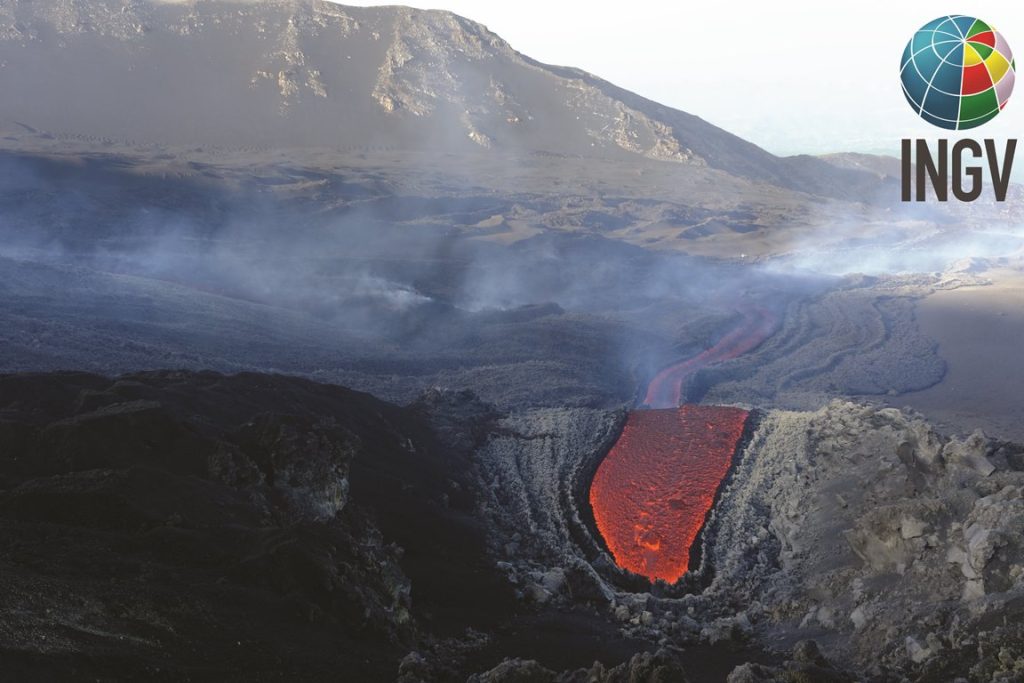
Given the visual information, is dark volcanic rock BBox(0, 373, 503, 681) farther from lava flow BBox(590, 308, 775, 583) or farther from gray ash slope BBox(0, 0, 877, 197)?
gray ash slope BBox(0, 0, 877, 197)

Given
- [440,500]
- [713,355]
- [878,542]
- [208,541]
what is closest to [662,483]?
[440,500]

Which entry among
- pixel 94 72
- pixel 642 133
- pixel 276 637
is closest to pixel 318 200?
pixel 94 72

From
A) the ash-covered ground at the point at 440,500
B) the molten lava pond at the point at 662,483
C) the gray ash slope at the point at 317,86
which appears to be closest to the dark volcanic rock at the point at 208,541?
the ash-covered ground at the point at 440,500

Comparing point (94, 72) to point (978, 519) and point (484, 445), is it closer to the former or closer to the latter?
point (484, 445)

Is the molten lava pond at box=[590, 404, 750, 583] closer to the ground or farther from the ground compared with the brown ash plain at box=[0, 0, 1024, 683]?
closer to the ground

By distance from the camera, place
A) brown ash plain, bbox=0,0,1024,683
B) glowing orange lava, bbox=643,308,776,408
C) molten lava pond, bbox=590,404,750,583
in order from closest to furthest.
Answer: brown ash plain, bbox=0,0,1024,683 < molten lava pond, bbox=590,404,750,583 < glowing orange lava, bbox=643,308,776,408

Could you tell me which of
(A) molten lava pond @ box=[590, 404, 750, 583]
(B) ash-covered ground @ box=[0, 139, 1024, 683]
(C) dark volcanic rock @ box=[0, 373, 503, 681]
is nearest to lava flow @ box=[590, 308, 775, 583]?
(A) molten lava pond @ box=[590, 404, 750, 583]
